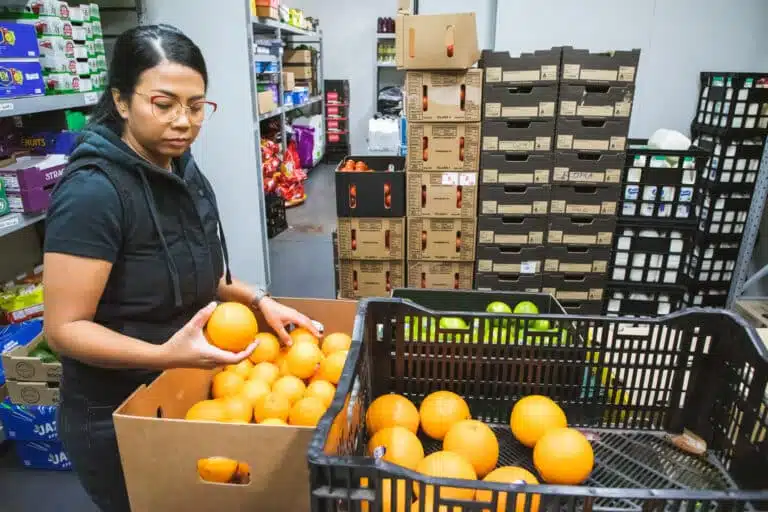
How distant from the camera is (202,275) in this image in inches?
47.7

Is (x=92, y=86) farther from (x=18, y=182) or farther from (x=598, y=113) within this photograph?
(x=598, y=113)

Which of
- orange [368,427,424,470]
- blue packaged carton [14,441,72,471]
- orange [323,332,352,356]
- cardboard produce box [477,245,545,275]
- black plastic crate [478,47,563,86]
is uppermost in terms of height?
black plastic crate [478,47,563,86]

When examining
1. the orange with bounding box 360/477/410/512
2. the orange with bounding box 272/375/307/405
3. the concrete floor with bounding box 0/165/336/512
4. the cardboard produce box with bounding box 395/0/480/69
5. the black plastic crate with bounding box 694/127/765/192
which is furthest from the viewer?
the black plastic crate with bounding box 694/127/765/192

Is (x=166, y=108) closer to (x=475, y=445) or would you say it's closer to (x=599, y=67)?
(x=475, y=445)

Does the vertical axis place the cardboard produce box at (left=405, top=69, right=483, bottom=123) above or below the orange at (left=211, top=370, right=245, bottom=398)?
above

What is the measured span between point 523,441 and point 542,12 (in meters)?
3.54

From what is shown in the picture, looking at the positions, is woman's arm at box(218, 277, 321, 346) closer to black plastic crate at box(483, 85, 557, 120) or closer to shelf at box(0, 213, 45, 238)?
shelf at box(0, 213, 45, 238)

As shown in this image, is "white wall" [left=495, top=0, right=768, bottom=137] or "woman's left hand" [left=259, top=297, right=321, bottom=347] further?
"white wall" [left=495, top=0, right=768, bottom=137]

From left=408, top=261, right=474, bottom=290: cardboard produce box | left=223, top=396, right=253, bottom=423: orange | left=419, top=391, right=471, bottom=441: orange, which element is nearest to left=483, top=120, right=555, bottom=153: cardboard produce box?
left=408, top=261, right=474, bottom=290: cardboard produce box

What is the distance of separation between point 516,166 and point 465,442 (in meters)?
2.48

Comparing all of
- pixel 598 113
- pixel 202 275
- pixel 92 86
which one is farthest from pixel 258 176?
pixel 202 275

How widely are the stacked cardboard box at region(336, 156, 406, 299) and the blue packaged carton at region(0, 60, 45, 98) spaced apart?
5.18ft

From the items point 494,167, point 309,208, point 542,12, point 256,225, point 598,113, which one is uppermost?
point 542,12

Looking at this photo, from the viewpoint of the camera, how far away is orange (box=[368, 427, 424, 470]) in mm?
905
